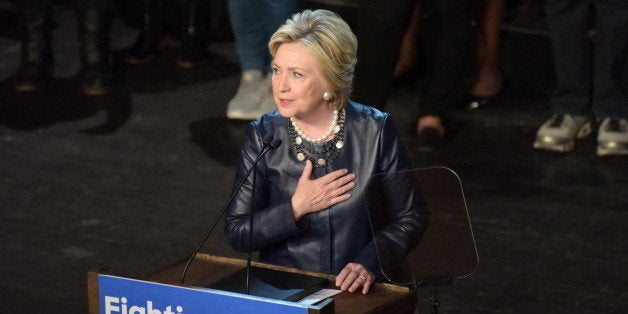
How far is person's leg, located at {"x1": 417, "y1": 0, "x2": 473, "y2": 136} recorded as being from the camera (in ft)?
17.6

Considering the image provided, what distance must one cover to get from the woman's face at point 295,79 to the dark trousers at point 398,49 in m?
2.36

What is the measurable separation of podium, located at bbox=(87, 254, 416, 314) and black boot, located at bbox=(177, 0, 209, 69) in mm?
3795

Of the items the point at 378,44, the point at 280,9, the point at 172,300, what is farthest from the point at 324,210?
the point at 280,9

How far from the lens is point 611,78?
17.3 ft

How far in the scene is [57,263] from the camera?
4.36 meters

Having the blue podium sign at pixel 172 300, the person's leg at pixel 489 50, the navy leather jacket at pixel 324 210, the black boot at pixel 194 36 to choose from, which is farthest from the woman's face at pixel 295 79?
the black boot at pixel 194 36

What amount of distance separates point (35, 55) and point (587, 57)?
2858 millimetres

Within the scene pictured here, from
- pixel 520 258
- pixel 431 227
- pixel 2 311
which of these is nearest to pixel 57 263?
pixel 2 311

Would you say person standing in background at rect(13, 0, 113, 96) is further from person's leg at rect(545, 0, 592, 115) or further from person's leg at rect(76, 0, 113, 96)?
person's leg at rect(545, 0, 592, 115)

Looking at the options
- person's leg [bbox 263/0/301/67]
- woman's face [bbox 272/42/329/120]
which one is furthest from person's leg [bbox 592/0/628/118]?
woman's face [bbox 272/42/329/120]

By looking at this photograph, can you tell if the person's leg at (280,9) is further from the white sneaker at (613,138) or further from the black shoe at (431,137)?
the white sneaker at (613,138)

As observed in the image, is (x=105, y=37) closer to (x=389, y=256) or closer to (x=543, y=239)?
(x=543, y=239)

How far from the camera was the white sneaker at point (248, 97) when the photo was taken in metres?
5.73

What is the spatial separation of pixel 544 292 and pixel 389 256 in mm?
1442
